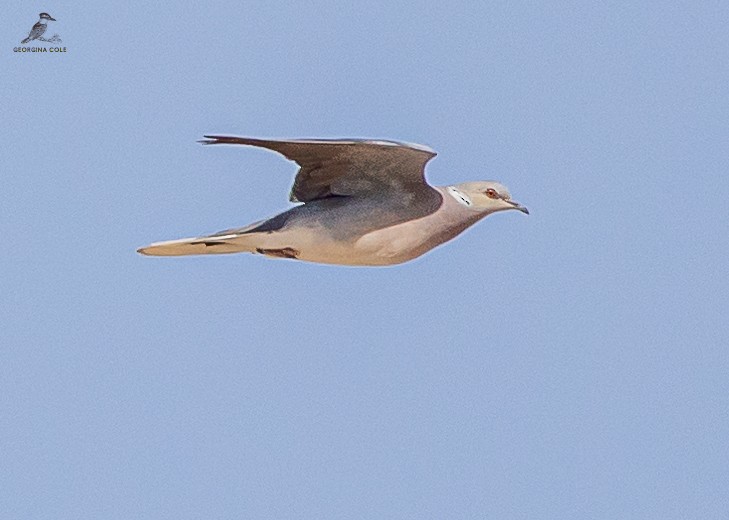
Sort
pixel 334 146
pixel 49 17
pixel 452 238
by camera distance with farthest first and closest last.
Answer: pixel 49 17 → pixel 452 238 → pixel 334 146

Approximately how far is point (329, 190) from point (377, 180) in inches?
18.2

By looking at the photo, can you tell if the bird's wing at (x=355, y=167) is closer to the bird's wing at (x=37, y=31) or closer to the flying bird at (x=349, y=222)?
the flying bird at (x=349, y=222)

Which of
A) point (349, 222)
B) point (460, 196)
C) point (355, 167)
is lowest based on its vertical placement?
point (349, 222)

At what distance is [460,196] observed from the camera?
1550 centimetres

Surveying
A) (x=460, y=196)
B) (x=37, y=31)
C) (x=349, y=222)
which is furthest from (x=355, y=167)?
(x=37, y=31)

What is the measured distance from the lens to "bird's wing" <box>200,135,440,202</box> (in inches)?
557

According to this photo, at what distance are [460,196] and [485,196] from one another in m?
0.26

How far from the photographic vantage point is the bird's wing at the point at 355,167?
1415 centimetres

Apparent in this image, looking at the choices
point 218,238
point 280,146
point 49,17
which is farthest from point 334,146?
point 49,17

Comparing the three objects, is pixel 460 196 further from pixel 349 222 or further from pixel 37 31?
pixel 37 31

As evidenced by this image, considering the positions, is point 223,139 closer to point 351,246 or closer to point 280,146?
point 280,146

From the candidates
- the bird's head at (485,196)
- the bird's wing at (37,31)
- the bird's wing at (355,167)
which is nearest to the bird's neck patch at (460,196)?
the bird's head at (485,196)

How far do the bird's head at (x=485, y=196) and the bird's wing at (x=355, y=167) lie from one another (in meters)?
0.44

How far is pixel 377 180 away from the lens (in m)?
14.9
